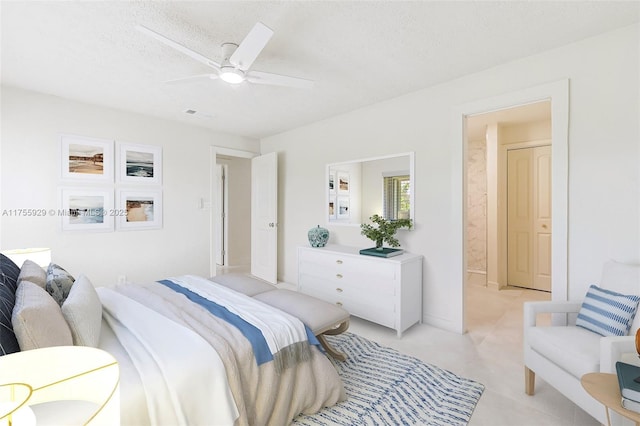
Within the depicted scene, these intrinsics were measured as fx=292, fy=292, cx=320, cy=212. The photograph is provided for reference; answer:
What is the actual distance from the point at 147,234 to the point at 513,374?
420 centimetres

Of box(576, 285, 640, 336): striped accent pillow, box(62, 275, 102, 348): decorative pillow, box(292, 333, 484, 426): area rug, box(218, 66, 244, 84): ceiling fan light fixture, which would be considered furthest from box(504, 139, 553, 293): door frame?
box(62, 275, 102, 348): decorative pillow

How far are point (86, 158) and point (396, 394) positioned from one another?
4009 mm

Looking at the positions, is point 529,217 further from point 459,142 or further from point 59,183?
point 59,183

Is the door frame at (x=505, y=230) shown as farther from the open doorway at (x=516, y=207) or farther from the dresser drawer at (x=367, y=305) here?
the dresser drawer at (x=367, y=305)

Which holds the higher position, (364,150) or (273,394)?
(364,150)

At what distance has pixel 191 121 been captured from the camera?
408 centimetres

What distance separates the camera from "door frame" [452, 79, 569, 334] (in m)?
2.26

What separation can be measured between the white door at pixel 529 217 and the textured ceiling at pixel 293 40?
236 centimetres

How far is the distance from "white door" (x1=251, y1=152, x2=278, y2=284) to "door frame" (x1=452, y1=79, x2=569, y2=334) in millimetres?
2668

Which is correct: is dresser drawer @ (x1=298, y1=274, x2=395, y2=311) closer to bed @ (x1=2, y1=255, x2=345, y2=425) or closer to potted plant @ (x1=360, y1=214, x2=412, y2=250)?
potted plant @ (x1=360, y1=214, x2=412, y2=250)

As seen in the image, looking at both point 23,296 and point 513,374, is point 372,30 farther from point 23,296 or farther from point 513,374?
point 513,374

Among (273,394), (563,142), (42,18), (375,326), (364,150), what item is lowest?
(375,326)

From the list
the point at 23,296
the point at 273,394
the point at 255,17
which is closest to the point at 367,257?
the point at 273,394

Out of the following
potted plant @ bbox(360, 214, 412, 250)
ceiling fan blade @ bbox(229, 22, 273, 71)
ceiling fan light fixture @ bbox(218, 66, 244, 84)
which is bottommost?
potted plant @ bbox(360, 214, 412, 250)
